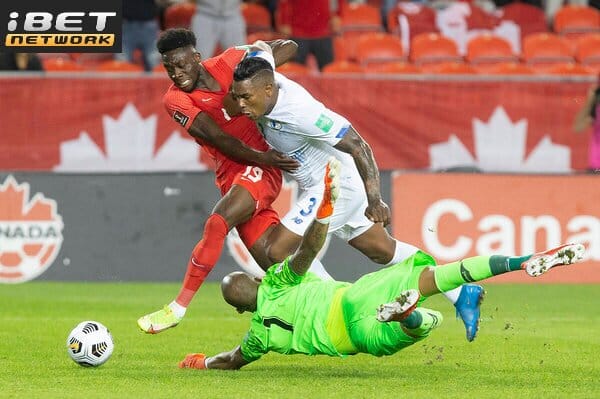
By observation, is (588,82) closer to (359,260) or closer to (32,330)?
(359,260)

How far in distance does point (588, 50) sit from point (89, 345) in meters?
12.7

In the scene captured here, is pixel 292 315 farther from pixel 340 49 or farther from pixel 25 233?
pixel 340 49

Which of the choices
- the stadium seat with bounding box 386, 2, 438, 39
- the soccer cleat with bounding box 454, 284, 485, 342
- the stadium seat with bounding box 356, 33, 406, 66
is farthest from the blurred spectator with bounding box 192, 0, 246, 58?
the soccer cleat with bounding box 454, 284, 485, 342

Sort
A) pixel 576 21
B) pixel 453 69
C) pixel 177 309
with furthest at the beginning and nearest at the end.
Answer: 1. pixel 576 21
2. pixel 453 69
3. pixel 177 309

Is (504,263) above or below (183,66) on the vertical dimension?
below

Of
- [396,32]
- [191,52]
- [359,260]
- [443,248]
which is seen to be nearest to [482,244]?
[443,248]

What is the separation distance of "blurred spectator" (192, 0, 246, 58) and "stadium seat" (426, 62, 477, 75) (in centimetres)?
276

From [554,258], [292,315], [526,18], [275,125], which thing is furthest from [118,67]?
[554,258]

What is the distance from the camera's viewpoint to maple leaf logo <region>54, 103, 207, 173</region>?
51.2ft

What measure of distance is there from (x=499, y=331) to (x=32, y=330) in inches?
155

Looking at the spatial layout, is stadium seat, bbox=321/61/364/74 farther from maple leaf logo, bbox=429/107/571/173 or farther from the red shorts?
the red shorts

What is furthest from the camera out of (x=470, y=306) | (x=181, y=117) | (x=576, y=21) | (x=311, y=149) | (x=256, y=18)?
(x=576, y=21)

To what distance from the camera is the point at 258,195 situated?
9680 millimetres

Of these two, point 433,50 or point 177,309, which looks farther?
point 433,50
